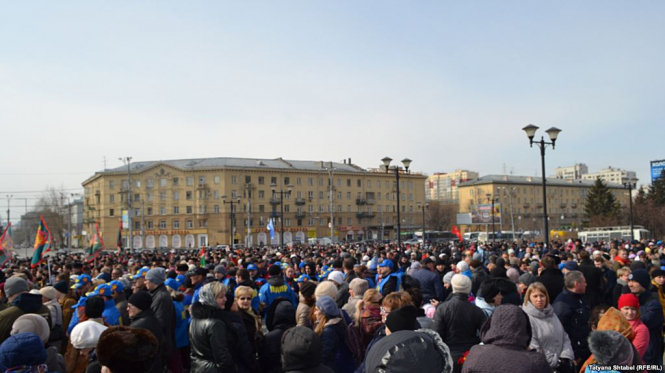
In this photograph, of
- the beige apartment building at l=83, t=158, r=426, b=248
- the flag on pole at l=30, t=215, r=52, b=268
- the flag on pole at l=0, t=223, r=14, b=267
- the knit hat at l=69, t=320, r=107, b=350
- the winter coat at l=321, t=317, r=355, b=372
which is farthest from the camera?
the beige apartment building at l=83, t=158, r=426, b=248

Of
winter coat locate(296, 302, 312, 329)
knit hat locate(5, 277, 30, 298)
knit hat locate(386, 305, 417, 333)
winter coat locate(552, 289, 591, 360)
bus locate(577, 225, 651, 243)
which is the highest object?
knit hat locate(386, 305, 417, 333)

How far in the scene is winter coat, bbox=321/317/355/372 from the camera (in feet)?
17.4

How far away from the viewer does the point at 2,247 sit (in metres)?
19.5

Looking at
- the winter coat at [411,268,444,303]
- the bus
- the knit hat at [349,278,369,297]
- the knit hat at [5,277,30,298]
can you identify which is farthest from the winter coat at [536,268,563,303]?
the bus

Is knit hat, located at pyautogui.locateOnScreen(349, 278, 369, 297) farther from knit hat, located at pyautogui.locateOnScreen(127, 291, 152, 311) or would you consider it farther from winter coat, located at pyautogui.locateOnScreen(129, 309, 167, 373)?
knit hat, located at pyautogui.locateOnScreen(127, 291, 152, 311)

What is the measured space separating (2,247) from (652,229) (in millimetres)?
71807

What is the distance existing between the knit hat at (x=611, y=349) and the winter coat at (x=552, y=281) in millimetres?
4577

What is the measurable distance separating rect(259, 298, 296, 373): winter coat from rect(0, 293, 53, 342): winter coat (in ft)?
9.34

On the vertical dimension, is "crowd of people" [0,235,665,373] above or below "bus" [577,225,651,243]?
above

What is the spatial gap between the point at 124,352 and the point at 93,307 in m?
2.86

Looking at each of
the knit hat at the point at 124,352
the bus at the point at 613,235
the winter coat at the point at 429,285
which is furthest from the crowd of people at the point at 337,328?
the bus at the point at 613,235

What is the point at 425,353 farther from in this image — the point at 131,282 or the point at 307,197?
the point at 307,197

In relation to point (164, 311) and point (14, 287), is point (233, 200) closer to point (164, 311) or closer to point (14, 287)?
point (14, 287)

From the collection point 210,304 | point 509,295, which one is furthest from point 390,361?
point 509,295
